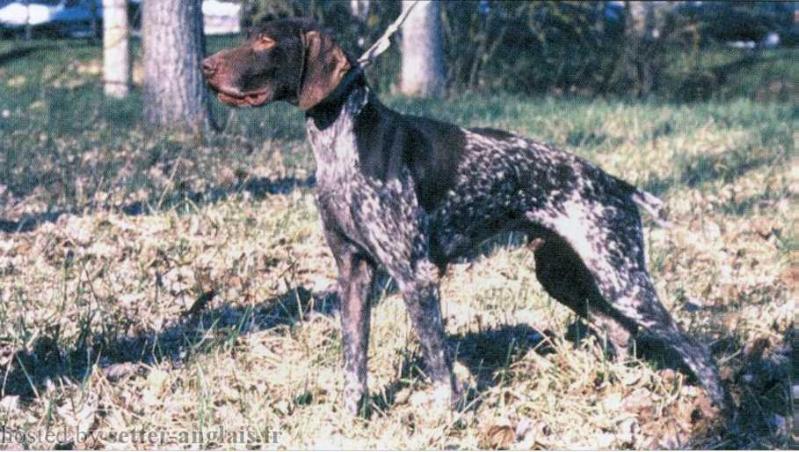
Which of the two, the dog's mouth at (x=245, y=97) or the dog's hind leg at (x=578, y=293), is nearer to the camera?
the dog's mouth at (x=245, y=97)

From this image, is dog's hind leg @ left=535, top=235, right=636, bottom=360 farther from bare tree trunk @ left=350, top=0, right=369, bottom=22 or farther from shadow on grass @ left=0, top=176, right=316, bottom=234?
bare tree trunk @ left=350, top=0, right=369, bottom=22

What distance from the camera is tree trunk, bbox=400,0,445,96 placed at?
15.0 meters

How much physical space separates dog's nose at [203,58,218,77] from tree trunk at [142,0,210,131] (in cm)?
Result: 566

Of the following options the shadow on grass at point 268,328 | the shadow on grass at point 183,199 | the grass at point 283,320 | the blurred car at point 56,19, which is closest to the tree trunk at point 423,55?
the grass at point 283,320

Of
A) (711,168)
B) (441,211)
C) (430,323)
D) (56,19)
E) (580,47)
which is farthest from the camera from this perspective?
(56,19)

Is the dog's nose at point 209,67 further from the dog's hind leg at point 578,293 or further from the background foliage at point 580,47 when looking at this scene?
the background foliage at point 580,47

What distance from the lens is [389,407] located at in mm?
4293

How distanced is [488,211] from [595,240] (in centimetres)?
44

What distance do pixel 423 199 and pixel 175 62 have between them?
606cm

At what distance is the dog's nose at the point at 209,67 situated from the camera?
3.98m

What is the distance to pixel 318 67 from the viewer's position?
397 cm

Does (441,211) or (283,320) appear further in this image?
(283,320)

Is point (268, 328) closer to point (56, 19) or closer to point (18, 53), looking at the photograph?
point (18, 53)

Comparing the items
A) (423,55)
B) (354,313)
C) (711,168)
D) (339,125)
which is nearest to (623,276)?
(354,313)
